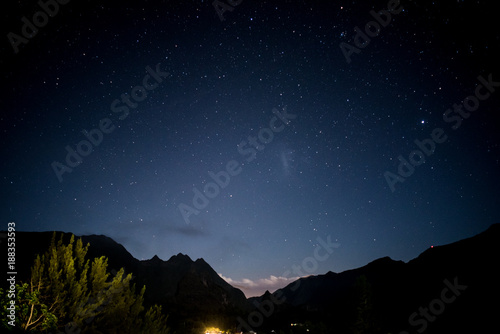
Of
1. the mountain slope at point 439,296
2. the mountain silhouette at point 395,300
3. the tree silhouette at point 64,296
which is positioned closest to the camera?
the tree silhouette at point 64,296

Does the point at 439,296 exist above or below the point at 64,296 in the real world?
below

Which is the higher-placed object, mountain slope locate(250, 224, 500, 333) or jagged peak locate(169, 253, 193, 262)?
jagged peak locate(169, 253, 193, 262)

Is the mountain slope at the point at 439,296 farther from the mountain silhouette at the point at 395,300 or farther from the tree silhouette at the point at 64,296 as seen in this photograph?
the tree silhouette at the point at 64,296

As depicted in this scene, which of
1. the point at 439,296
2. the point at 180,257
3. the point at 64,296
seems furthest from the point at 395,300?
the point at 180,257

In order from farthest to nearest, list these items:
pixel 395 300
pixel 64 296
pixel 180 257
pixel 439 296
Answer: pixel 180 257, pixel 395 300, pixel 439 296, pixel 64 296

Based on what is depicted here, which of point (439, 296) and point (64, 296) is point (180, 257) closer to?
point (439, 296)

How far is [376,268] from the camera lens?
412ft

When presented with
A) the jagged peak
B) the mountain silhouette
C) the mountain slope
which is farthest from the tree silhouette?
the jagged peak

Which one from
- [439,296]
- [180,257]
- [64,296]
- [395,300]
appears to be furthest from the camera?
[180,257]

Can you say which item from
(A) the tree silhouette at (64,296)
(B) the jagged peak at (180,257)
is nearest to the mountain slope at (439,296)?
(A) the tree silhouette at (64,296)

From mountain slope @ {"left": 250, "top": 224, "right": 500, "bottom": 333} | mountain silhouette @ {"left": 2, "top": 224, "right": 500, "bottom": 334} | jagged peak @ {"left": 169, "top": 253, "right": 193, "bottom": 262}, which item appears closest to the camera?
mountain silhouette @ {"left": 2, "top": 224, "right": 500, "bottom": 334}

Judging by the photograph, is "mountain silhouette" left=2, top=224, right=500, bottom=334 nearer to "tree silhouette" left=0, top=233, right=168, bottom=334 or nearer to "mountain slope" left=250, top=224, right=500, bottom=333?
"mountain slope" left=250, top=224, right=500, bottom=333

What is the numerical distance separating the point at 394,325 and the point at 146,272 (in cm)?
11240

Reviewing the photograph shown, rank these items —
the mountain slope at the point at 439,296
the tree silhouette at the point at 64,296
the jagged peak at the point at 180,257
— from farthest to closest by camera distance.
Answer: the jagged peak at the point at 180,257 → the mountain slope at the point at 439,296 → the tree silhouette at the point at 64,296
